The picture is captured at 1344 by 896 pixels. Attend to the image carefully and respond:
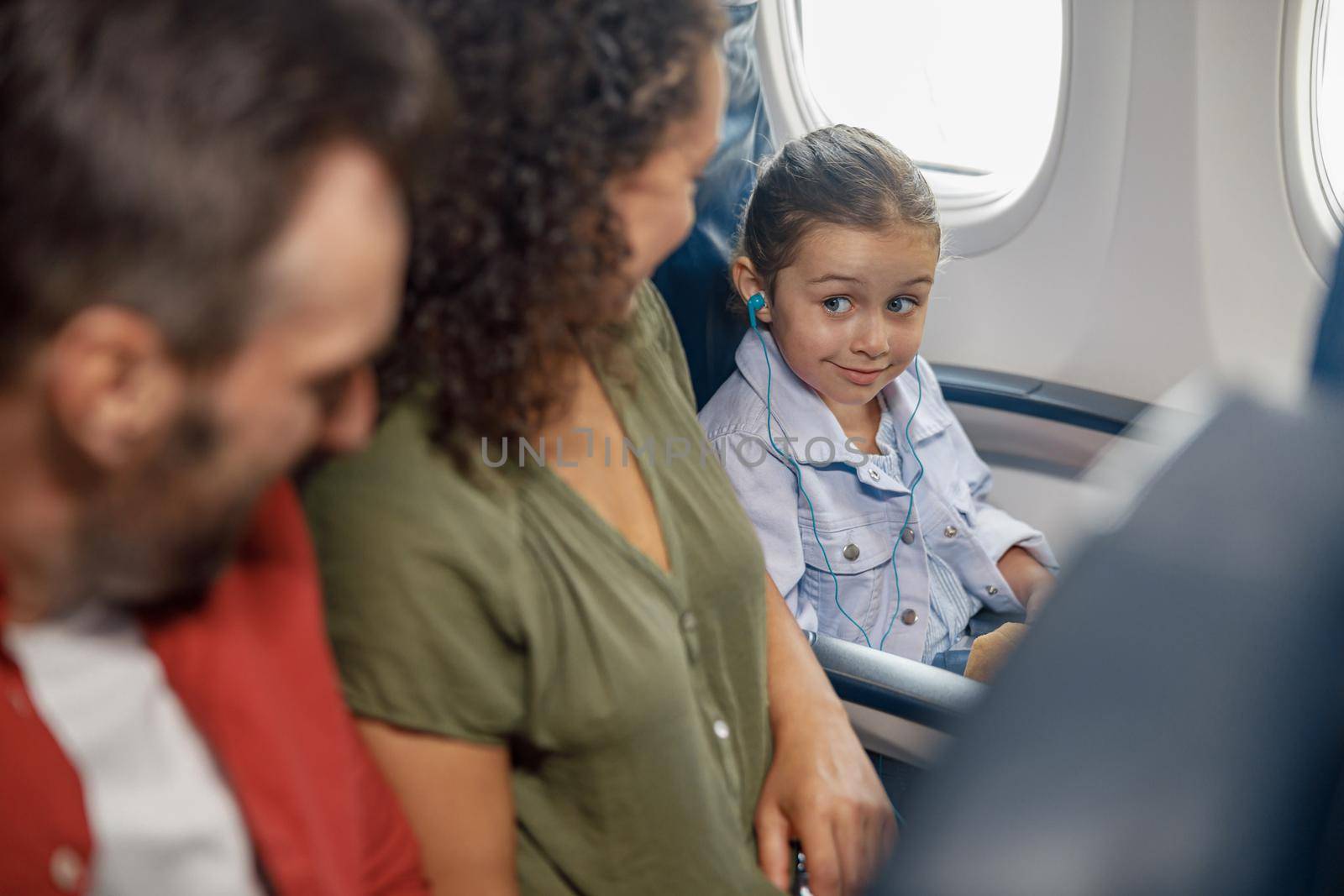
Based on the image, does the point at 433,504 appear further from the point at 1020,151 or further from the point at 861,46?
the point at 861,46

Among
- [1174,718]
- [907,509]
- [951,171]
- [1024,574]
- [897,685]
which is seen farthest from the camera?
[951,171]

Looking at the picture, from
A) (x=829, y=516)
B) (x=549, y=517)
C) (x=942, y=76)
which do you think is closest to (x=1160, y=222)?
(x=942, y=76)

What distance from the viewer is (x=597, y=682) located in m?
0.84

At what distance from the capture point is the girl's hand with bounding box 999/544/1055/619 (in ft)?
5.57

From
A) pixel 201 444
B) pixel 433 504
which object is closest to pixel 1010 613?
pixel 433 504

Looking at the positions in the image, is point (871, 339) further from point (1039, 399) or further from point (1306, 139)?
point (1306, 139)

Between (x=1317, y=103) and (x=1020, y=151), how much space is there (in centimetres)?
56

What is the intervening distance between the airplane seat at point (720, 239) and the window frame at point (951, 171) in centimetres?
66

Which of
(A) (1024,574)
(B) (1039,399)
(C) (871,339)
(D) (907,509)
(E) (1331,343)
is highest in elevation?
(E) (1331,343)

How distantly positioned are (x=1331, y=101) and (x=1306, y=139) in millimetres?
70

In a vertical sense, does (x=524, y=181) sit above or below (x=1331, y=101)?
below

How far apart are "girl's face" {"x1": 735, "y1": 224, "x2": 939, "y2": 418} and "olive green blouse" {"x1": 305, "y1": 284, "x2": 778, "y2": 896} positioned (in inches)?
19.5

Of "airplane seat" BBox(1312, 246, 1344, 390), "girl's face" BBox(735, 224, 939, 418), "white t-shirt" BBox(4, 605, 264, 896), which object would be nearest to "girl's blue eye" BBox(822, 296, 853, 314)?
"girl's face" BBox(735, 224, 939, 418)

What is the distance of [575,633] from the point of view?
0.83 metres
